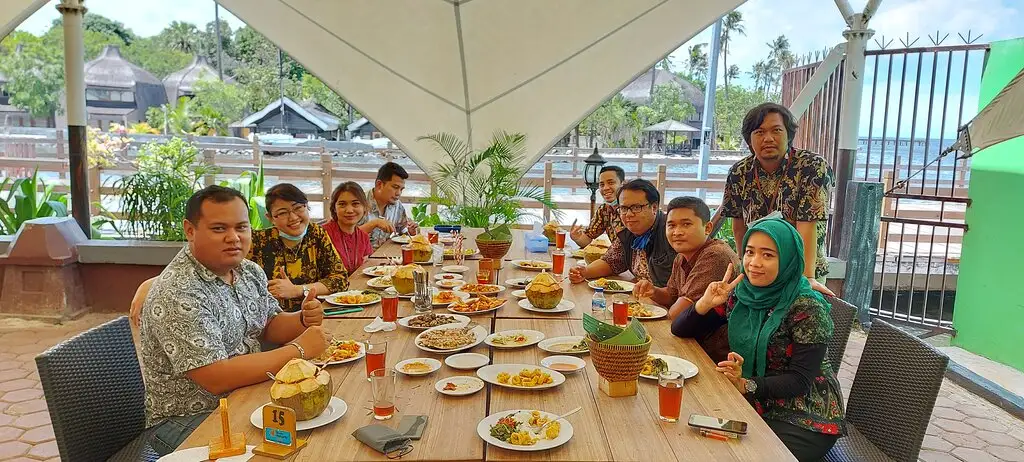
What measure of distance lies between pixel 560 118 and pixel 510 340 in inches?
162

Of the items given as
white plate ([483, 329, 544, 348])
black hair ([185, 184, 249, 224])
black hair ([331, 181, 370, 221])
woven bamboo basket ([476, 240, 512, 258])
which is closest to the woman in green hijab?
white plate ([483, 329, 544, 348])

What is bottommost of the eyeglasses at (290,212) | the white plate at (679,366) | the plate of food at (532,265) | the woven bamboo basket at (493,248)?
the white plate at (679,366)

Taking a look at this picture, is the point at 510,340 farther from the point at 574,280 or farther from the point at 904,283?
the point at 904,283

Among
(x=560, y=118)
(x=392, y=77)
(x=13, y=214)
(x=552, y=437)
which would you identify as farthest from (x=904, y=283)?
(x=13, y=214)

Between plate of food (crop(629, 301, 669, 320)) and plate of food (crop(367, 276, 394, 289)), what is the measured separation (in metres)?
1.16

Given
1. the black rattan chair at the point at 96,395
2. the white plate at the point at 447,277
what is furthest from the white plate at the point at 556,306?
the black rattan chair at the point at 96,395

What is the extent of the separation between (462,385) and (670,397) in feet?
1.92

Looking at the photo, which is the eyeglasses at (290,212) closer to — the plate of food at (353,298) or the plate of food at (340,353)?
the plate of food at (353,298)

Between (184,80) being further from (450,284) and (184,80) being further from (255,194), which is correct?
(450,284)

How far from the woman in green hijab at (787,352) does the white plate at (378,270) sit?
194cm

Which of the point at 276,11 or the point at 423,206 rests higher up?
the point at 276,11

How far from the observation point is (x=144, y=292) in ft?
8.39

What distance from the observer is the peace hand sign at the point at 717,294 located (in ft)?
7.59

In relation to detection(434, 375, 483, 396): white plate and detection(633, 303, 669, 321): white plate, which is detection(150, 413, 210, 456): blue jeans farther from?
detection(633, 303, 669, 321): white plate
